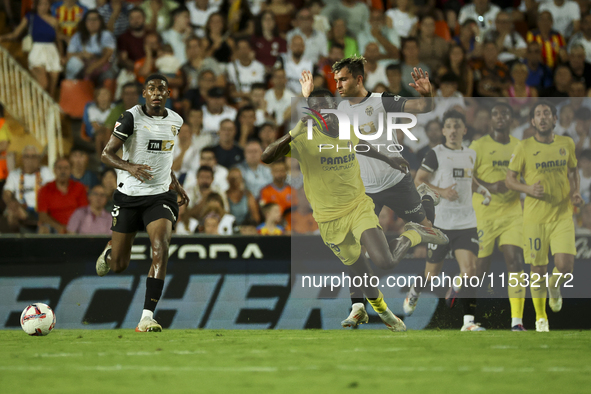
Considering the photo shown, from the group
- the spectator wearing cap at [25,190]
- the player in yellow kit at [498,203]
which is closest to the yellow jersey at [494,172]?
the player in yellow kit at [498,203]

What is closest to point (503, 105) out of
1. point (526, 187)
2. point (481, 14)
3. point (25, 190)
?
point (526, 187)

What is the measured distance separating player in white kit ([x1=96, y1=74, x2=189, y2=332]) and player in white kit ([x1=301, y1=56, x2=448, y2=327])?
1892 millimetres

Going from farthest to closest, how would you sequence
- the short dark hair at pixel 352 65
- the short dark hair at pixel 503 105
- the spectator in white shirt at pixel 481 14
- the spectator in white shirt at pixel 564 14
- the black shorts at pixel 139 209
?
the spectator in white shirt at pixel 564 14
the spectator in white shirt at pixel 481 14
the short dark hair at pixel 503 105
the short dark hair at pixel 352 65
the black shorts at pixel 139 209

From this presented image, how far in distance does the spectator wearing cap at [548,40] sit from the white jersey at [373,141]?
641 centimetres

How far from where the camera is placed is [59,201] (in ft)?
33.2

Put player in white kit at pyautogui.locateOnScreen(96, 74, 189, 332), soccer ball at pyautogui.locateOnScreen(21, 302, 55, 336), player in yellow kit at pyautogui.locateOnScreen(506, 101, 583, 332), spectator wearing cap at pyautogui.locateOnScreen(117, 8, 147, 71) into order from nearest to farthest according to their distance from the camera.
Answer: soccer ball at pyautogui.locateOnScreen(21, 302, 55, 336) < player in white kit at pyautogui.locateOnScreen(96, 74, 189, 332) < player in yellow kit at pyautogui.locateOnScreen(506, 101, 583, 332) < spectator wearing cap at pyautogui.locateOnScreen(117, 8, 147, 71)

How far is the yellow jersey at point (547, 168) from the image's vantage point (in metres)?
8.57

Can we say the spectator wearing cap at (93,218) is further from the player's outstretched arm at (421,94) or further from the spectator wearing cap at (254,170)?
the player's outstretched arm at (421,94)

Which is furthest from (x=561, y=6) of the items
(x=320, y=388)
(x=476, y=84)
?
(x=320, y=388)

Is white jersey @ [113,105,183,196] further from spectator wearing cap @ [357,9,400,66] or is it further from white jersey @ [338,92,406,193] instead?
spectator wearing cap @ [357,9,400,66]

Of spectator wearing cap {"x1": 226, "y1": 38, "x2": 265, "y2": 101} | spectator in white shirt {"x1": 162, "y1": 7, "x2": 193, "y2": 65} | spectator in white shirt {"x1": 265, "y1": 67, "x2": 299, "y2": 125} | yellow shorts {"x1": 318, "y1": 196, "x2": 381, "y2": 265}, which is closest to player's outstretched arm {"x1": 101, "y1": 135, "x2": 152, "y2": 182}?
yellow shorts {"x1": 318, "y1": 196, "x2": 381, "y2": 265}

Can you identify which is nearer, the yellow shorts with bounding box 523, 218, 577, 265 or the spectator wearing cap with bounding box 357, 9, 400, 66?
the yellow shorts with bounding box 523, 218, 577, 265

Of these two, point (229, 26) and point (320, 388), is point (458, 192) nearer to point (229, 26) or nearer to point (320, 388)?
point (320, 388)

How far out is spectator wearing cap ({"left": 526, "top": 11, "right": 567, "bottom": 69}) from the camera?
13.3 m
